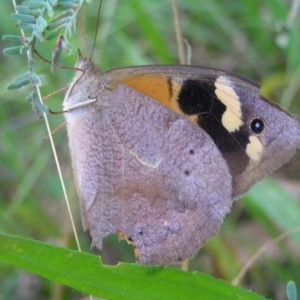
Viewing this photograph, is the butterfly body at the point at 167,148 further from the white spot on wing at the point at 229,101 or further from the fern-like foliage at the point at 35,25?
the fern-like foliage at the point at 35,25

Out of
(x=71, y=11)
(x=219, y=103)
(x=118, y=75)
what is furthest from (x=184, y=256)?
(x=71, y=11)

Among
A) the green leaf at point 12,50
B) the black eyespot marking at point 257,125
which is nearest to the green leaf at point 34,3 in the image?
the green leaf at point 12,50

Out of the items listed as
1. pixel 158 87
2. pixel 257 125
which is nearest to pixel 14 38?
pixel 158 87

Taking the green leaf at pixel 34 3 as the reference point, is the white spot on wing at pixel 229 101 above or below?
below

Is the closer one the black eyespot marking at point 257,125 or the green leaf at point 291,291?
the green leaf at point 291,291

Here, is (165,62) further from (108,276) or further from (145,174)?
(108,276)

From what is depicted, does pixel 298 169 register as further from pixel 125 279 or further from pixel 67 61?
pixel 125 279

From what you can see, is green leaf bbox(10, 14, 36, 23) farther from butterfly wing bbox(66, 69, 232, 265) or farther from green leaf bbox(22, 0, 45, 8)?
butterfly wing bbox(66, 69, 232, 265)
